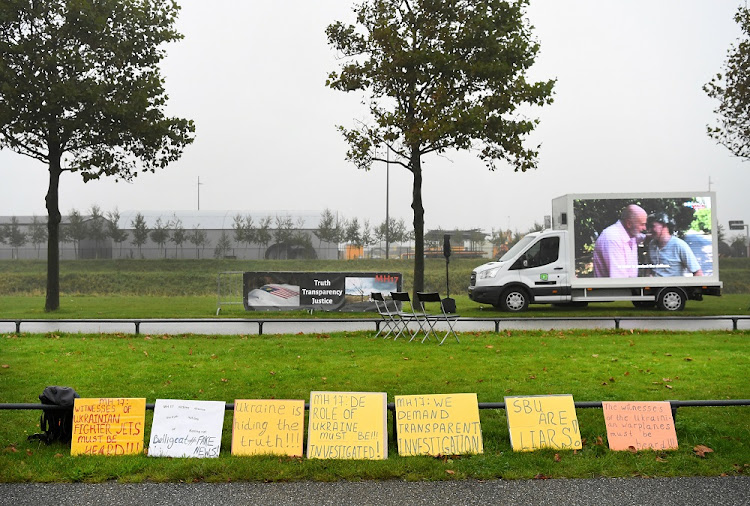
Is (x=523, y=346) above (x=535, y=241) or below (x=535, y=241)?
below

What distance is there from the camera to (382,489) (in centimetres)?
620

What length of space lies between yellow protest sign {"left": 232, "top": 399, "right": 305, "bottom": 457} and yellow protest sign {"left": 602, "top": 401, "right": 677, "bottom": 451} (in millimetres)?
2973

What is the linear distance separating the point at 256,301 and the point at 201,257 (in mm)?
36111

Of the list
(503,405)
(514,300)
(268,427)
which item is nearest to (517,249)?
(514,300)

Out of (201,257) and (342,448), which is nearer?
(342,448)

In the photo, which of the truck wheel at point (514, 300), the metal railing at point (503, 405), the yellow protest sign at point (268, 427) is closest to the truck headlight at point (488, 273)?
the truck wheel at point (514, 300)

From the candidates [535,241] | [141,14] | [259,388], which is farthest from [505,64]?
[259,388]

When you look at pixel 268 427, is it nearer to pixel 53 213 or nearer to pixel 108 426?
pixel 108 426

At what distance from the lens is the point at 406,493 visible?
6.08m

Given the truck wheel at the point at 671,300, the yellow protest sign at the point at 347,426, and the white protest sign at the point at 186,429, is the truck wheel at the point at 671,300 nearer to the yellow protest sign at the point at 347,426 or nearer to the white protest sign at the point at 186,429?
the yellow protest sign at the point at 347,426

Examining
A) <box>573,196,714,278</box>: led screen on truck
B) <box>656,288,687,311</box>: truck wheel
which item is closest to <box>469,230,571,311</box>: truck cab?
<box>573,196,714,278</box>: led screen on truck

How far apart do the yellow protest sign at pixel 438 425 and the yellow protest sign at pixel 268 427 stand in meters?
0.97

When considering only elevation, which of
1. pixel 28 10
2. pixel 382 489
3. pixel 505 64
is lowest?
pixel 382 489

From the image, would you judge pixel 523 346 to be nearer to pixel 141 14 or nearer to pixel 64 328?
pixel 64 328
